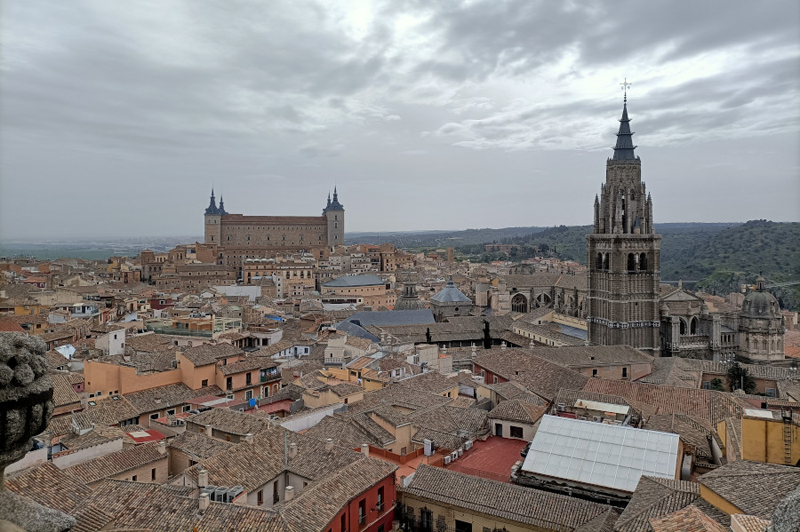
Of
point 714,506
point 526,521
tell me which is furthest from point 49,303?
point 714,506

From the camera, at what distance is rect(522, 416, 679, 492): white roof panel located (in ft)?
47.9

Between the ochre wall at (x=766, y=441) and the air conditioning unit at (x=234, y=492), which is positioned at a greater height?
the ochre wall at (x=766, y=441)

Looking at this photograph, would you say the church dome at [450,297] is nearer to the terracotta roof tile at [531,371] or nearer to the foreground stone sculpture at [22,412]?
the terracotta roof tile at [531,371]

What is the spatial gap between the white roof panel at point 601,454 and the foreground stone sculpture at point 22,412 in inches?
542

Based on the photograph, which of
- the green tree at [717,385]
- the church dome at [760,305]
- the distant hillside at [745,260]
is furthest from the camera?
the distant hillside at [745,260]

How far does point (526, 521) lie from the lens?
13.4m

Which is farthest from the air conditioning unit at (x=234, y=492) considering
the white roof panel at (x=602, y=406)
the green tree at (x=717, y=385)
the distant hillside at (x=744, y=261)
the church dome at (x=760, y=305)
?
the distant hillside at (x=744, y=261)

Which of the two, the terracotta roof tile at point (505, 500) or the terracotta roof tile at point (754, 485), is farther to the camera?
the terracotta roof tile at point (505, 500)

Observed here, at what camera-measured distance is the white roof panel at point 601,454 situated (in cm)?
1460

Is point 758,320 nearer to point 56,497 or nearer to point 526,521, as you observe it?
point 526,521

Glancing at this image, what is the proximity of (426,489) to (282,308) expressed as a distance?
48666 mm

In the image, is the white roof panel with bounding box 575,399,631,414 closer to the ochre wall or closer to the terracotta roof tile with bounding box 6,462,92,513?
the ochre wall

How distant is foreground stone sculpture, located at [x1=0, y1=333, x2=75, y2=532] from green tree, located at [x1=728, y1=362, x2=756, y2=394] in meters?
34.2

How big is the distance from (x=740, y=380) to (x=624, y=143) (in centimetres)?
2450
